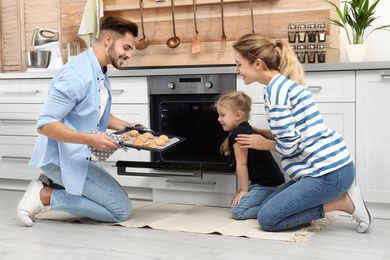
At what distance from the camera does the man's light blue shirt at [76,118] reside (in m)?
3.06

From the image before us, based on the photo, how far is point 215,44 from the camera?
4.09 metres

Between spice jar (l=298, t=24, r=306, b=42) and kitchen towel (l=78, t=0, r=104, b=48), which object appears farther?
kitchen towel (l=78, t=0, r=104, b=48)

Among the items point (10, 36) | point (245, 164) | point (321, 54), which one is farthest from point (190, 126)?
point (10, 36)

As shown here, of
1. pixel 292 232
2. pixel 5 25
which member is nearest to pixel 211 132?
pixel 292 232

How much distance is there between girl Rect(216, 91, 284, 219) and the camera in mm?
3297

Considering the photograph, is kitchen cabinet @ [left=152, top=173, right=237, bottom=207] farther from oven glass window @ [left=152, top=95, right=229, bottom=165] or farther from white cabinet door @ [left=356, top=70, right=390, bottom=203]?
white cabinet door @ [left=356, top=70, right=390, bottom=203]

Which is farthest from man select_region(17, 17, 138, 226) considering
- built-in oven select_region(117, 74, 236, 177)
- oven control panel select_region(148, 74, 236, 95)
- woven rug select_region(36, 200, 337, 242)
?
oven control panel select_region(148, 74, 236, 95)

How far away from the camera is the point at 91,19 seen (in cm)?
429

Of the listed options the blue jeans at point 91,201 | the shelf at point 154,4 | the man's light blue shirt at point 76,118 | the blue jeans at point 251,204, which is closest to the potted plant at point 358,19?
the shelf at point 154,4

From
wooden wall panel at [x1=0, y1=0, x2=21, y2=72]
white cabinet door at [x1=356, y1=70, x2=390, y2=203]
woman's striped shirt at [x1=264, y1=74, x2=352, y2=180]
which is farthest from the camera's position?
wooden wall panel at [x1=0, y1=0, x2=21, y2=72]

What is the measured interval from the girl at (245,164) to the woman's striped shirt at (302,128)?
429mm

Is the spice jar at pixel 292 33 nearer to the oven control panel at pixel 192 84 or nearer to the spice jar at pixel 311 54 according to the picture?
the spice jar at pixel 311 54

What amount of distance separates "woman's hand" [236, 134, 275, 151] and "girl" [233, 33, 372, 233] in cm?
6

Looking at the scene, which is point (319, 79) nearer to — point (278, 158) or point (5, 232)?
point (278, 158)
